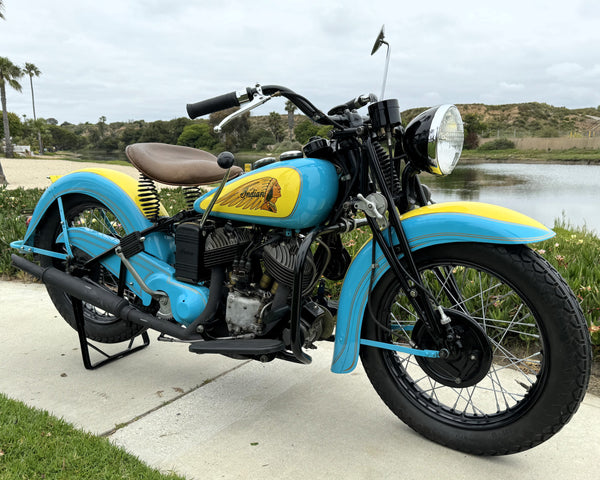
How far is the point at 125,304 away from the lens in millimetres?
2598

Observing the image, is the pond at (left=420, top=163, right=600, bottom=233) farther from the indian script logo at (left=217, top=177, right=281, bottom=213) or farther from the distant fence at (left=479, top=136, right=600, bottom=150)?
the distant fence at (left=479, top=136, right=600, bottom=150)

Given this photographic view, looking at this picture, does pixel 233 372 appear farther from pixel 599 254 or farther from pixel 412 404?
pixel 599 254

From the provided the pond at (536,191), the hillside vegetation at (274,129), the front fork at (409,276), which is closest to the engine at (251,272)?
the front fork at (409,276)

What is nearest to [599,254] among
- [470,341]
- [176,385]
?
[470,341]

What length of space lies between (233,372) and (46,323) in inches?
66.6

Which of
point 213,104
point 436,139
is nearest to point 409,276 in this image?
point 436,139

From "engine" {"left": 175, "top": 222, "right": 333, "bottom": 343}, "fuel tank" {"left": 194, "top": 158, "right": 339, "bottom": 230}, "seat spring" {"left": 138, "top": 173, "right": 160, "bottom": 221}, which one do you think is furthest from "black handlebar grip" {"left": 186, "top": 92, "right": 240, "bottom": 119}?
"seat spring" {"left": 138, "top": 173, "right": 160, "bottom": 221}

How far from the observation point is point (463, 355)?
1.92 meters

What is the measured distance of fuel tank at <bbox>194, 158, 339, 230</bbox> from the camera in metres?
A: 1.96

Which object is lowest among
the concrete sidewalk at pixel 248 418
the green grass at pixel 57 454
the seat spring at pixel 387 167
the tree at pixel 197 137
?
the concrete sidewalk at pixel 248 418

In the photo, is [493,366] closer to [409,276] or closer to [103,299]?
[409,276]

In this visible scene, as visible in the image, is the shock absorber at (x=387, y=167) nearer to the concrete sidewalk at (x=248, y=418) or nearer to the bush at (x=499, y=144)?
the concrete sidewalk at (x=248, y=418)

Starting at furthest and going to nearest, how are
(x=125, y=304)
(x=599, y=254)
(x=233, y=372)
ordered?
(x=599, y=254), (x=233, y=372), (x=125, y=304)

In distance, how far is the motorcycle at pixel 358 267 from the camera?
5.77 ft
